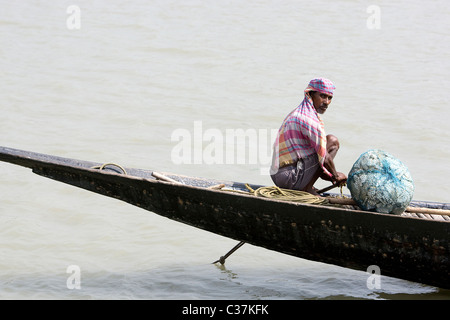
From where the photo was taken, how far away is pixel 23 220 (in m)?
6.32

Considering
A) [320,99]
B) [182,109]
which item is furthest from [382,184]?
[182,109]

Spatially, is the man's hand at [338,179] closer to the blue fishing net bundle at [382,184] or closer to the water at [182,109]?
the blue fishing net bundle at [382,184]

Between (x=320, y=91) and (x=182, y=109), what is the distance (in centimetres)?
473

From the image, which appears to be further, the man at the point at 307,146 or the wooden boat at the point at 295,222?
the man at the point at 307,146

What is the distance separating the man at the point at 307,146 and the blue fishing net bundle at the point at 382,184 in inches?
11.7

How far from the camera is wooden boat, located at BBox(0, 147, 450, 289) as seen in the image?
4.55 meters

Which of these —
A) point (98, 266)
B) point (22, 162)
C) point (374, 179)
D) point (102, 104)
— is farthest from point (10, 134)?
point (374, 179)

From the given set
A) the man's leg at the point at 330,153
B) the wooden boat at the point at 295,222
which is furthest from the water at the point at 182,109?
the man's leg at the point at 330,153

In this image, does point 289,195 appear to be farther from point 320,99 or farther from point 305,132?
point 320,99

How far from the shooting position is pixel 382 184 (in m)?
4.59

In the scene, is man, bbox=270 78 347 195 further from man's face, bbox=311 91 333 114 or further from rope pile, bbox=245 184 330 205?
rope pile, bbox=245 184 330 205

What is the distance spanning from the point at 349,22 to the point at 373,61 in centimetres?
192

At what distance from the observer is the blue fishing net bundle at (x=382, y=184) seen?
4.58 metres

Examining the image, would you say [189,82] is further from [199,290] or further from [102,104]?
[199,290]
